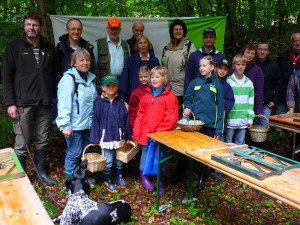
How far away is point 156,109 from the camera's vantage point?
3.84 meters

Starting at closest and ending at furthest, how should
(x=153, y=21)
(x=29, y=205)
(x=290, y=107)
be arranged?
(x=29, y=205), (x=290, y=107), (x=153, y=21)

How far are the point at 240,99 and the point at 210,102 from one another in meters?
0.68

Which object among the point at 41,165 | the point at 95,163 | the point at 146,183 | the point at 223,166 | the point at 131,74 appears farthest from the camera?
the point at 131,74

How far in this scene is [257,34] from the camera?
10641 millimetres

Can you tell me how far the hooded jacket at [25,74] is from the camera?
3820mm

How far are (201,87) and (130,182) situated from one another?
1.74 meters

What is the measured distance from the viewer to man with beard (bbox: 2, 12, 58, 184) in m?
3.82

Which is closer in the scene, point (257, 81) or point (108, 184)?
point (108, 184)

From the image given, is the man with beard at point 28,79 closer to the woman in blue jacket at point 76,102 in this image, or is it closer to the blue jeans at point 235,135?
the woman in blue jacket at point 76,102

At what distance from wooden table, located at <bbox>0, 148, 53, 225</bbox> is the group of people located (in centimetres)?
150

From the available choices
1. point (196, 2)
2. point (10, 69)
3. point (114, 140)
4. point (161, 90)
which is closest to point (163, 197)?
point (114, 140)

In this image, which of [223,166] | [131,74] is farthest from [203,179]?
[223,166]

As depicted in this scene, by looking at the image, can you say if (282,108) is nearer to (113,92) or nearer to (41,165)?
(113,92)

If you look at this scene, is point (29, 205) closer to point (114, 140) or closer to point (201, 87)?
point (114, 140)
